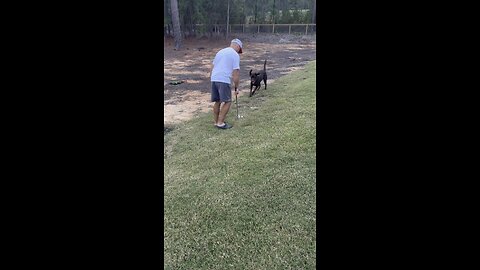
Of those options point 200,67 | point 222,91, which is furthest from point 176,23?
point 222,91

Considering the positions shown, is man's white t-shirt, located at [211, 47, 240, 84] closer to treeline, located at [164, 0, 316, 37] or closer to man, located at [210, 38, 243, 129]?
man, located at [210, 38, 243, 129]

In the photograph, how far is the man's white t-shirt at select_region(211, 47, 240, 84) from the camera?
4.73 m

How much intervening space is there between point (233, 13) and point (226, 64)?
21758 millimetres

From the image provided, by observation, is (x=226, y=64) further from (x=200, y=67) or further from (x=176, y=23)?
(x=176, y=23)

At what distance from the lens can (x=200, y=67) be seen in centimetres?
1354

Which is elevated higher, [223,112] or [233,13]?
[233,13]

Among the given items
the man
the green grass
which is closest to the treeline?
the man

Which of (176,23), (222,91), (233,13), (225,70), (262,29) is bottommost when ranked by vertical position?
(222,91)

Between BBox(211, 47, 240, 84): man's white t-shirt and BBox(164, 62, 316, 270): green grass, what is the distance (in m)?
Answer: 0.81

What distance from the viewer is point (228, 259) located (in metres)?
2.17
